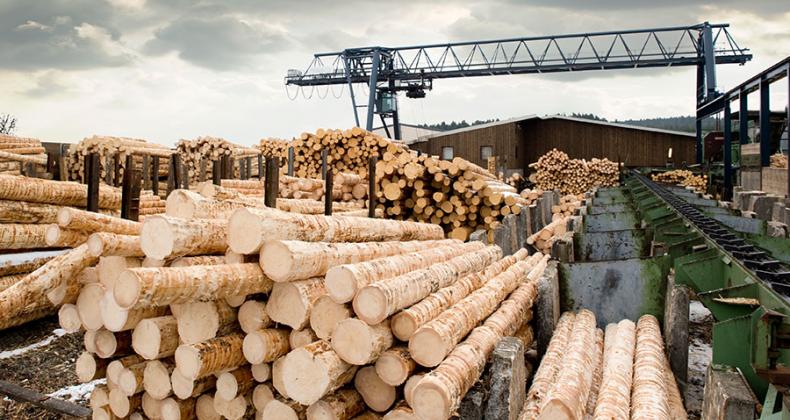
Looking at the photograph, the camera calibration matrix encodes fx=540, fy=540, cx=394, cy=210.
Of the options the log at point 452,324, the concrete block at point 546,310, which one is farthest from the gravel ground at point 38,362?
the concrete block at point 546,310

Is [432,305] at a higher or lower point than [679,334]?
higher

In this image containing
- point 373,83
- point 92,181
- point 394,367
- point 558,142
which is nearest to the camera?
point 394,367

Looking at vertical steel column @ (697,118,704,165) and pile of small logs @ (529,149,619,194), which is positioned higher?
vertical steel column @ (697,118,704,165)

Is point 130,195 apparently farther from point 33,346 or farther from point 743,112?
point 743,112

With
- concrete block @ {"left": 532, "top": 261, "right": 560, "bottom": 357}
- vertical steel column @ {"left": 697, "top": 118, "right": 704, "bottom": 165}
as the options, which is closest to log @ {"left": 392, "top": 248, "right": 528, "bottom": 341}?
concrete block @ {"left": 532, "top": 261, "right": 560, "bottom": 357}

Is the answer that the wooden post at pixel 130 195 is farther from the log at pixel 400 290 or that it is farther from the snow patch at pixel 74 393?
the log at pixel 400 290

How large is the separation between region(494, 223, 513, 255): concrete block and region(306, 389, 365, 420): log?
257 inches

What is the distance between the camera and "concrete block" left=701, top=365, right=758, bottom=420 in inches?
88.4

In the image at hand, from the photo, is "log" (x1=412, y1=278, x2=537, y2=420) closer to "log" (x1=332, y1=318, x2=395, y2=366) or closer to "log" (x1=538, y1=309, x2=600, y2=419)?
"log" (x1=332, y1=318, x2=395, y2=366)

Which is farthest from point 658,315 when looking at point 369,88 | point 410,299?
point 369,88

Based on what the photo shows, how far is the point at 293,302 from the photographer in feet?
11.5

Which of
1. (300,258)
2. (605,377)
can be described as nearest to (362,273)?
(300,258)

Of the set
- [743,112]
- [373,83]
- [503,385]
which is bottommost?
[503,385]

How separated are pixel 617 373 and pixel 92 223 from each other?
5444 mm
